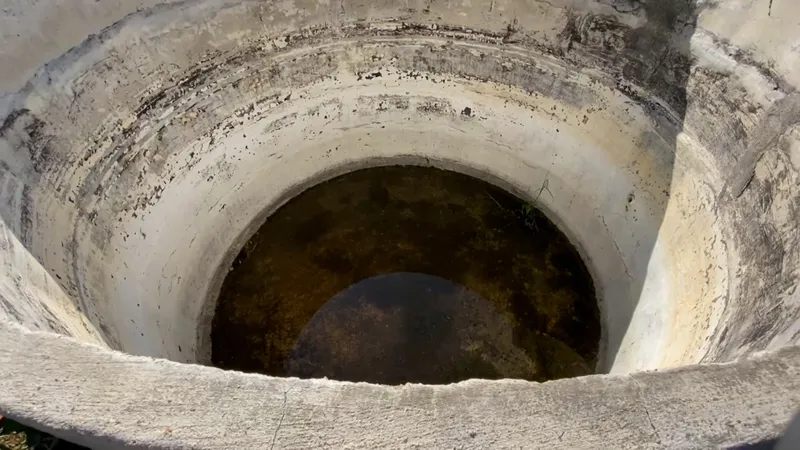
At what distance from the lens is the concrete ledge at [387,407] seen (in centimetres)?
157

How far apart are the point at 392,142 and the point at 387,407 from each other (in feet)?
9.76

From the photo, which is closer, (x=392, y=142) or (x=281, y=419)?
(x=281, y=419)

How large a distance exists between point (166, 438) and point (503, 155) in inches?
127

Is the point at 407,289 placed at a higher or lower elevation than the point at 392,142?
lower

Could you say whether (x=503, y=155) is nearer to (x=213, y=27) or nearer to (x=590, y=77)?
(x=590, y=77)

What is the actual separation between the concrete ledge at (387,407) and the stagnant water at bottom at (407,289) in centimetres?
196

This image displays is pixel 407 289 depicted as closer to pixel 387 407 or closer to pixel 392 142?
pixel 392 142

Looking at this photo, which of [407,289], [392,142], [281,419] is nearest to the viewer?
[281,419]

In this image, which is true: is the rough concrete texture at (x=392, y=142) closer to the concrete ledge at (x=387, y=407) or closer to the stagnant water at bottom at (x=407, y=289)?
the concrete ledge at (x=387, y=407)

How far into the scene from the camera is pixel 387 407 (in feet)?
5.33

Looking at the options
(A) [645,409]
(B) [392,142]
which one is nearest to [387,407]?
(A) [645,409]

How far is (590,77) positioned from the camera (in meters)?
3.55

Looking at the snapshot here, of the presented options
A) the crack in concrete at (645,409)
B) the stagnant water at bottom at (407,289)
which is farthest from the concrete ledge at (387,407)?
the stagnant water at bottom at (407,289)

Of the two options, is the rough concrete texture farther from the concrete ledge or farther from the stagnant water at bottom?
the stagnant water at bottom
